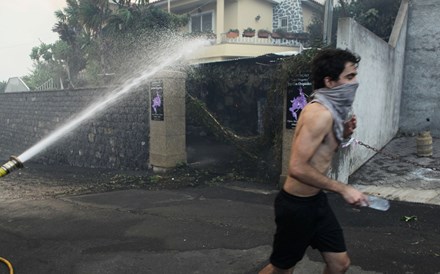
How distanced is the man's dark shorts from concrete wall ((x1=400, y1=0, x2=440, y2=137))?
932cm

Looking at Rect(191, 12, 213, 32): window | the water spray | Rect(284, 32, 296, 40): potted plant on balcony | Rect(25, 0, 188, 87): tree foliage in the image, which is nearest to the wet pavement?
the water spray

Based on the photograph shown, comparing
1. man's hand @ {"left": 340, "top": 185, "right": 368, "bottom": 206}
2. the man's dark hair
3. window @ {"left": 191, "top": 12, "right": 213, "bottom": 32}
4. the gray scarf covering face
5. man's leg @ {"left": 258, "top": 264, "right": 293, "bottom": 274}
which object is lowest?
Result: man's leg @ {"left": 258, "top": 264, "right": 293, "bottom": 274}

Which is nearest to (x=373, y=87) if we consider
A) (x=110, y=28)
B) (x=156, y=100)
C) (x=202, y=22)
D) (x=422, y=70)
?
(x=422, y=70)

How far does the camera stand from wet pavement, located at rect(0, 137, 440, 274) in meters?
3.99

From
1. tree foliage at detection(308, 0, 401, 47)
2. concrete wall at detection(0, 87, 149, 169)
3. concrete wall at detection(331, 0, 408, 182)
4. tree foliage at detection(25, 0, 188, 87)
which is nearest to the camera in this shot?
concrete wall at detection(331, 0, 408, 182)

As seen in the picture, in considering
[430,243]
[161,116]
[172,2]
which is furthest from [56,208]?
[172,2]

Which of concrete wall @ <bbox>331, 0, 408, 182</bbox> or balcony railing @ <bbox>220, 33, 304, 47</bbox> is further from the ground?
balcony railing @ <bbox>220, 33, 304, 47</bbox>

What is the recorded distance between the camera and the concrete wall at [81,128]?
9672 millimetres

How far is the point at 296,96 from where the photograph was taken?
260 inches

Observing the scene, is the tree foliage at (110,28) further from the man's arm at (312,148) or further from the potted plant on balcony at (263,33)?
the man's arm at (312,148)

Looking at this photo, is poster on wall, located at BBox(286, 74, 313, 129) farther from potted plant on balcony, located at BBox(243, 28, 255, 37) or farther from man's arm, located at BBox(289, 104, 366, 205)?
potted plant on balcony, located at BBox(243, 28, 255, 37)

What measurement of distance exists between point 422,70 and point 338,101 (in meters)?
9.43

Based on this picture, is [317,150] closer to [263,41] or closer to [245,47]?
[245,47]

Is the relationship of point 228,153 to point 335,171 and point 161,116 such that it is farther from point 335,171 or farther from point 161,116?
point 335,171
